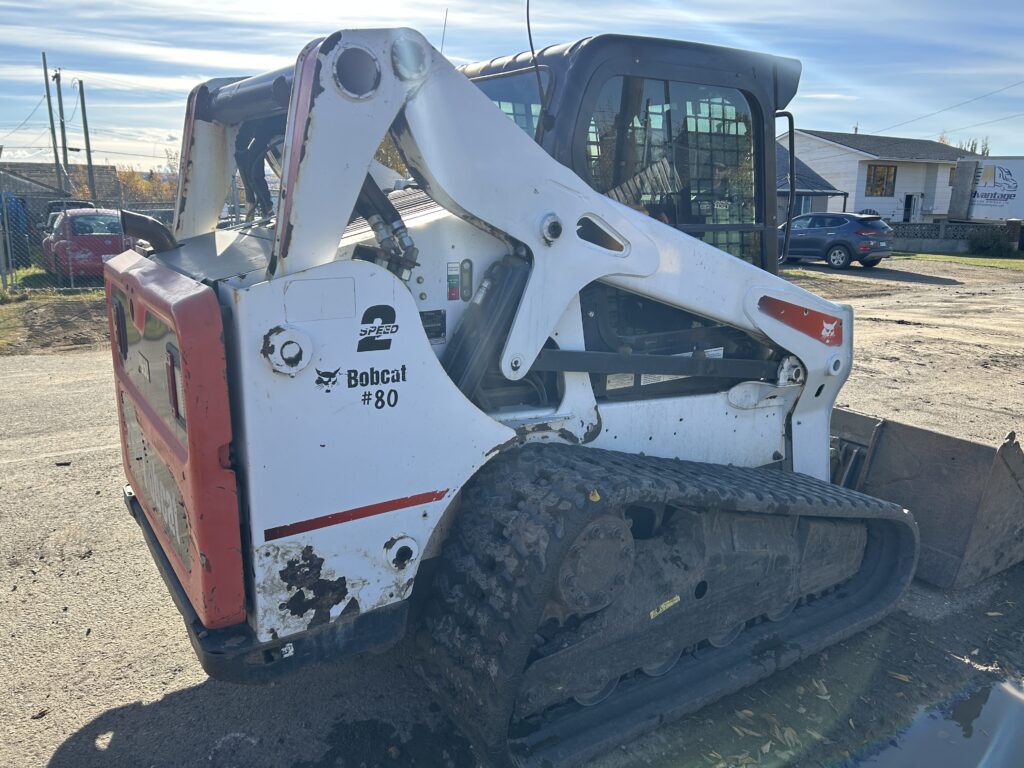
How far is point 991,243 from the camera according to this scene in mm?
28750

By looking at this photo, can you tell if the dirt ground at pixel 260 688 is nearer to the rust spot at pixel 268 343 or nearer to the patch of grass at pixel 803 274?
the rust spot at pixel 268 343

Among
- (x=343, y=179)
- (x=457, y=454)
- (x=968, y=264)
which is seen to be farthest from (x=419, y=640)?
(x=968, y=264)

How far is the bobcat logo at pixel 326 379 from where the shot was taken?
239 cm

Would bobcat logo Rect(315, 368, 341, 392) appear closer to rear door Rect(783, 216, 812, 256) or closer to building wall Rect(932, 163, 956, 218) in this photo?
rear door Rect(783, 216, 812, 256)

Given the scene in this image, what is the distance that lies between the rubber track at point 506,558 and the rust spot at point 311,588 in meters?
0.42

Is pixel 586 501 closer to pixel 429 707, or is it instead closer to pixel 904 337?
pixel 429 707

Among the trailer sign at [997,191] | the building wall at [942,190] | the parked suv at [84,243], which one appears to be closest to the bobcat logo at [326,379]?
the parked suv at [84,243]

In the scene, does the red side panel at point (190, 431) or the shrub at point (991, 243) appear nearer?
the red side panel at point (190, 431)

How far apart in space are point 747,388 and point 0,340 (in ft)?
32.5

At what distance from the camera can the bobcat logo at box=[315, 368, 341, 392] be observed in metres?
2.39

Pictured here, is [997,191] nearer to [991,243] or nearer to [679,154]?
[991,243]

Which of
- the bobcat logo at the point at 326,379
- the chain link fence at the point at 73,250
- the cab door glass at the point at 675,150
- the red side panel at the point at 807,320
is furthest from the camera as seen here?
the chain link fence at the point at 73,250

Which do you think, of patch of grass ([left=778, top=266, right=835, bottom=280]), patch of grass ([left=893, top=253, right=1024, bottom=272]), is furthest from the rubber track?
patch of grass ([left=893, top=253, right=1024, bottom=272])

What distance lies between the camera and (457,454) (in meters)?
2.72
